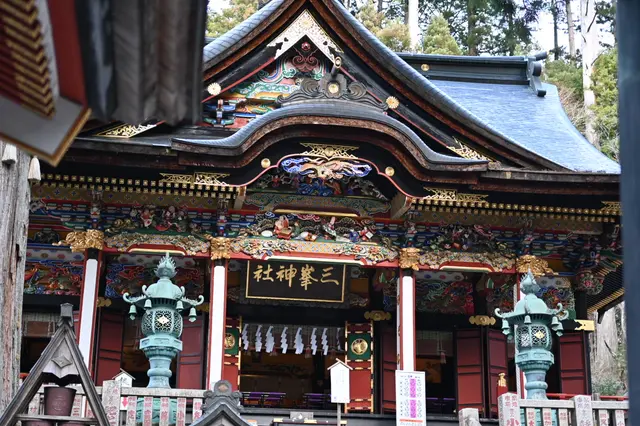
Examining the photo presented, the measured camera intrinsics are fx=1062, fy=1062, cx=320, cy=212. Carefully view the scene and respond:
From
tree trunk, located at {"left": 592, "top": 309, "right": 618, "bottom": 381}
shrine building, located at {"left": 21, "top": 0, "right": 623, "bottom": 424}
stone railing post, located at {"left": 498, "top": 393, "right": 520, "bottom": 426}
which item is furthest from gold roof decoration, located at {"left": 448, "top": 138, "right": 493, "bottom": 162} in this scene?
tree trunk, located at {"left": 592, "top": 309, "right": 618, "bottom": 381}

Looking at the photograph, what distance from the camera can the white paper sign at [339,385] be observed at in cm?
1254

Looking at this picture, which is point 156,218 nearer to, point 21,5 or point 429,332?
point 429,332

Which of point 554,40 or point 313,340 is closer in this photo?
point 313,340

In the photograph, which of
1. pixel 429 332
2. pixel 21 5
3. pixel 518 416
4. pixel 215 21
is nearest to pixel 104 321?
pixel 429 332

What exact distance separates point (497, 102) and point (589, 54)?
15.2 metres

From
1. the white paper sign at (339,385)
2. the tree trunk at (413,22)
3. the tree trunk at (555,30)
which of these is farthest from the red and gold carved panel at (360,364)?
the tree trunk at (555,30)

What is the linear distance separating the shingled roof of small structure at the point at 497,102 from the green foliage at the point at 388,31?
1183 cm

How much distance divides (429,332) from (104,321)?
478 centimetres

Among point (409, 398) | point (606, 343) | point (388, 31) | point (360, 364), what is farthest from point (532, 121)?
point (388, 31)

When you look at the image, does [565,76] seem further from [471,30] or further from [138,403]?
[138,403]

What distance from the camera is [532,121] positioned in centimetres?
1725

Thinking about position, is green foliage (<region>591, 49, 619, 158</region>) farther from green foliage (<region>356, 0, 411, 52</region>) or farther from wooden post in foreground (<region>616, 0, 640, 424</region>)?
wooden post in foreground (<region>616, 0, 640, 424</region>)

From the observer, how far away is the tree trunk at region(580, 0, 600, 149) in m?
30.1

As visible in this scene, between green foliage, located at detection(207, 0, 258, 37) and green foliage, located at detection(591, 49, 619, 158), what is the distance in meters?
10.5
